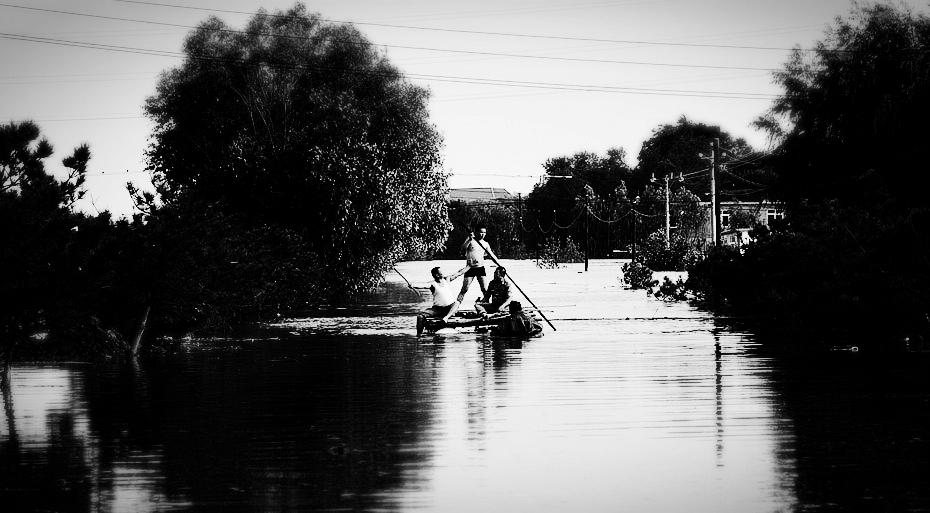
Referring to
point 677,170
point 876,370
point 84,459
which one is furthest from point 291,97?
point 677,170

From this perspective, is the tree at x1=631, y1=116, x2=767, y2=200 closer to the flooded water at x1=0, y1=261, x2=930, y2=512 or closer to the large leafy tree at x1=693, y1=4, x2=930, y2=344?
the large leafy tree at x1=693, y1=4, x2=930, y2=344

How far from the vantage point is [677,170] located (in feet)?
368

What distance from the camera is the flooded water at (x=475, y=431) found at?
731 centimetres

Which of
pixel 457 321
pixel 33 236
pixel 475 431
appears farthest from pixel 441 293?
pixel 475 431

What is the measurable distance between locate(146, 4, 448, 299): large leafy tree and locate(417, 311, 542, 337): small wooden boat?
10.1m

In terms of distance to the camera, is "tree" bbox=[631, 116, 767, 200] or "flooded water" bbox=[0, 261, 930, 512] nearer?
"flooded water" bbox=[0, 261, 930, 512]

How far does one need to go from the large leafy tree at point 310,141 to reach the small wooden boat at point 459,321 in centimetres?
1014

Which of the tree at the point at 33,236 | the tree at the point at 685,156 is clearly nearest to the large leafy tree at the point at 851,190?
the tree at the point at 33,236

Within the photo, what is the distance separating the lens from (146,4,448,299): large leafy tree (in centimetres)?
3562

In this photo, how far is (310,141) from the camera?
120ft

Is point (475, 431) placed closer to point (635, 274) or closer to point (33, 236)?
point (33, 236)

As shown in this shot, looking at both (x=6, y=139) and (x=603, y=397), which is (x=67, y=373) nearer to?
(x=6, y=139)

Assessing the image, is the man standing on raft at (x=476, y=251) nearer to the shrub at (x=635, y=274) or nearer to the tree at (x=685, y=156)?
the shrub at (x=635, y=274)

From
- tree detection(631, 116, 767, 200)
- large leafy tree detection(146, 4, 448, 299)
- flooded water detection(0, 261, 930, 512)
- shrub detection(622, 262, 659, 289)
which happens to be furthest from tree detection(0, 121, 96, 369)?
tree detection(631, 116, 767, 200)
